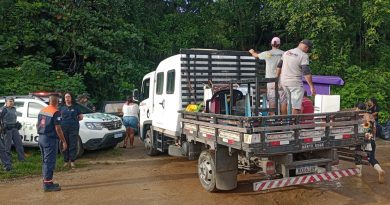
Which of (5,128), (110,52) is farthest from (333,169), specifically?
(110,52)

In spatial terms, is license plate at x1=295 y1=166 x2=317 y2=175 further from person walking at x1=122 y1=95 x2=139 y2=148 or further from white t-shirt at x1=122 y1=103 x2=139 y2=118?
white t-shirt at x1=122 y1=103 x2=139 y2=118

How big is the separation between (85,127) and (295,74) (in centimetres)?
612

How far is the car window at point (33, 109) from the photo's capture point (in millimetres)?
11406

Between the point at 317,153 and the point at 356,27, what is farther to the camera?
the point at 356,27

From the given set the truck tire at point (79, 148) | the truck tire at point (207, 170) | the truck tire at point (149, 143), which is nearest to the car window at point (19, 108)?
the truck tire at point (79, 148)

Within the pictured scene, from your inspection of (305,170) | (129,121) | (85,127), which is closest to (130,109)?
(129,121)

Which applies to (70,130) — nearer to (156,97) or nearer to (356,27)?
(156,97)

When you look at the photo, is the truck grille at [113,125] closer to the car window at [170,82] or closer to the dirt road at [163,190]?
the dirt road at [163,190]

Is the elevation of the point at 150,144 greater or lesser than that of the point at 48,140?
lesser

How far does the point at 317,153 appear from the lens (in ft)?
21.7

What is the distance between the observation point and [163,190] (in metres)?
7.60

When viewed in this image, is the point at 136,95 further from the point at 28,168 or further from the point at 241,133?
the point at 241,133

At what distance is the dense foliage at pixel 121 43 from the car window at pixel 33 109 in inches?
195

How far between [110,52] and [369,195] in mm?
13906
